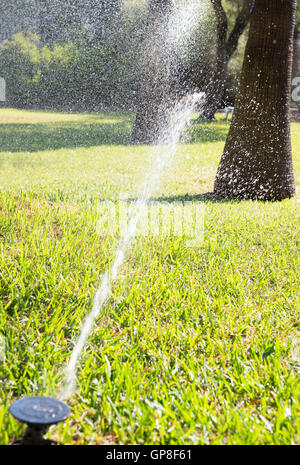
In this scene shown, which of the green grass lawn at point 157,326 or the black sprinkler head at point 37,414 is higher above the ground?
the black sprinkler head at point 37,414

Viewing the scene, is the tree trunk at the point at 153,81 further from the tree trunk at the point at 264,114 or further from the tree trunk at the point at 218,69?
the tree trunk at the point at 264,114

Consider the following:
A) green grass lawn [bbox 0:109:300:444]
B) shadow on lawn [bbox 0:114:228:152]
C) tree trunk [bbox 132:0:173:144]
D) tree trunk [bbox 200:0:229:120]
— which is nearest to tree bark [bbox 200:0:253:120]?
tree trunk [bbox 200:0:229:120]

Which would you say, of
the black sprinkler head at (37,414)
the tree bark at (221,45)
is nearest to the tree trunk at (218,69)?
the tree bark at (221,45)

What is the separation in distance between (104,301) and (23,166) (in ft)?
19.9

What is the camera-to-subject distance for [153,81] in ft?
39.8


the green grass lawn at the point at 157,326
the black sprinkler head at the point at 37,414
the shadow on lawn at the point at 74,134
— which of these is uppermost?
the black sprinkler head at the point at 37,414

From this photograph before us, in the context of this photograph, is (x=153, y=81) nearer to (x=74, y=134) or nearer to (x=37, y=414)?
(x=74, y=134)

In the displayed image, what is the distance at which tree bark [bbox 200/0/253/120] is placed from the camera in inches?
667

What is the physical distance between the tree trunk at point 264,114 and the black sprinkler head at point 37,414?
18.3ft

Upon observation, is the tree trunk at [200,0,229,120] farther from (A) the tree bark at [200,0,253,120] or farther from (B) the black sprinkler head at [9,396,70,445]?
(B) the black sprinkler head at [9,396,70,445]

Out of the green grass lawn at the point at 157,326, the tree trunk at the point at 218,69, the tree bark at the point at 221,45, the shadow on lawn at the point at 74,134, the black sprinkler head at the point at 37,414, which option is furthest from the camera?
the tree bark at the point at 221,45

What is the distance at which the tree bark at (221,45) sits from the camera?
17.0 meters

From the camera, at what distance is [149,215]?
530 centimetres

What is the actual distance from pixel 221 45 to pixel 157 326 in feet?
53.7
